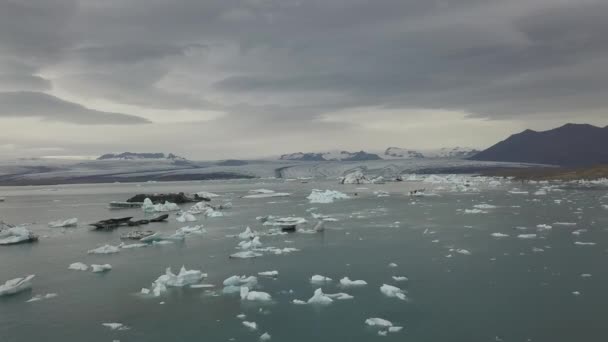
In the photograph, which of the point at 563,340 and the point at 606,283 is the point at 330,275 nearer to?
the point at 563,340

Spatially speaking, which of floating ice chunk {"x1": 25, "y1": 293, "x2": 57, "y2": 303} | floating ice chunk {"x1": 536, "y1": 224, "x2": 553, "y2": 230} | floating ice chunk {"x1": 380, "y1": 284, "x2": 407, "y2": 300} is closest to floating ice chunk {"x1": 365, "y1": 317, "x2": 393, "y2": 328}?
floating ice chunk {"x1": 380, "y1": 284, "x2": 407, "y2": 300}

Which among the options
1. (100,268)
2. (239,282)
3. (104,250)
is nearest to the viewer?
(239,282)

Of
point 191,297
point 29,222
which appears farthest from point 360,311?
point 29,222

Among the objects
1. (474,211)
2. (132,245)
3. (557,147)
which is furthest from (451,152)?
(132,245)

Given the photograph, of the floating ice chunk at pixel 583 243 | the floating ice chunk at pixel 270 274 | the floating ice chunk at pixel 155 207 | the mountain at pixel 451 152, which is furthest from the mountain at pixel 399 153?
the floating ice chunk at pixel 270 274

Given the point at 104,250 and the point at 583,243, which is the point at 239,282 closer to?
the point at 104,250

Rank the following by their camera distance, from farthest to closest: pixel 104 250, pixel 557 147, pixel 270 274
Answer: pixel 557 147 → pixel 104 250 → pixel 270 274

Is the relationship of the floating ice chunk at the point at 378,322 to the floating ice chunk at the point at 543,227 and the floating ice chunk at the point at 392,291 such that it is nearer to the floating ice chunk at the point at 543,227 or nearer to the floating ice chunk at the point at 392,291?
the floating ice chunk at the point at 392,291
